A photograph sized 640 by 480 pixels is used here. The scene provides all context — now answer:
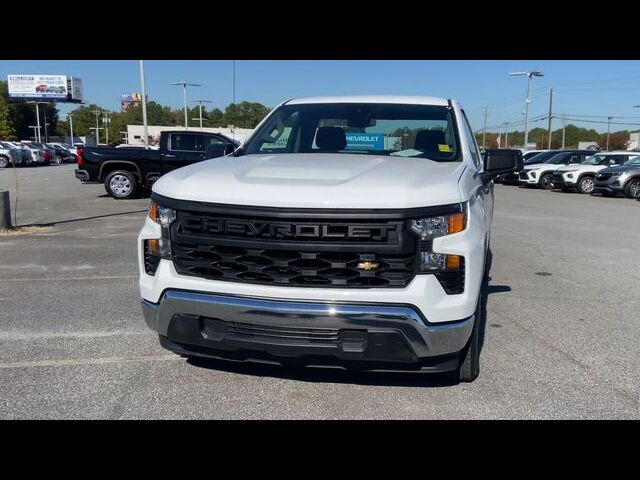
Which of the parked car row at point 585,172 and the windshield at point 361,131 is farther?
the parked car row at point 585,172

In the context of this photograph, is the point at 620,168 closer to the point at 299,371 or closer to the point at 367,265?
the point at 299,371

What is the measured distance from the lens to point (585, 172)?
837 inches

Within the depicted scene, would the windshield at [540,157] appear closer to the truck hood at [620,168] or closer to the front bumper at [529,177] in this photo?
the front bumper at [529,177]

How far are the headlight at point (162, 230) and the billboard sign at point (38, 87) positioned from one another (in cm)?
8525

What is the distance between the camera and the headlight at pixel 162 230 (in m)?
3.31

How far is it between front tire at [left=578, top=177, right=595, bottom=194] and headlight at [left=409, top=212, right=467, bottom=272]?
2048 cm

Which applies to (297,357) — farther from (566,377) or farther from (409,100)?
(409,100)

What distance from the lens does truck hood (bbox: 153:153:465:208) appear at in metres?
3.00

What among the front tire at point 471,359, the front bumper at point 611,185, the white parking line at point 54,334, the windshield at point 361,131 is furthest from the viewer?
the front bumper at point 611,185

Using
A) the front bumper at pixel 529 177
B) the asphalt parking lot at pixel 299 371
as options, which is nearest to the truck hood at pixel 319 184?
the asphalt parking lot at pixel 299 371

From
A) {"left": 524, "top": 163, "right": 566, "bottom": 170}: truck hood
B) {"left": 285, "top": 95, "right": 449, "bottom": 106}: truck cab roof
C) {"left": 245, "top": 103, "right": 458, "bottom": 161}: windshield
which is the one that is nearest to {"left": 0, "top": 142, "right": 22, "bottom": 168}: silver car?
{"left": 524, "top": 163, "right": 566, "bottom": 170}: truck hood

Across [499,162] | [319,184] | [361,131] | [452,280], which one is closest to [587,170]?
[499,162]

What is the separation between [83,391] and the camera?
3602 mm

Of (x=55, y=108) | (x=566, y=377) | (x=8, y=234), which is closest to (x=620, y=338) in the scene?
(x=566, y=377)
